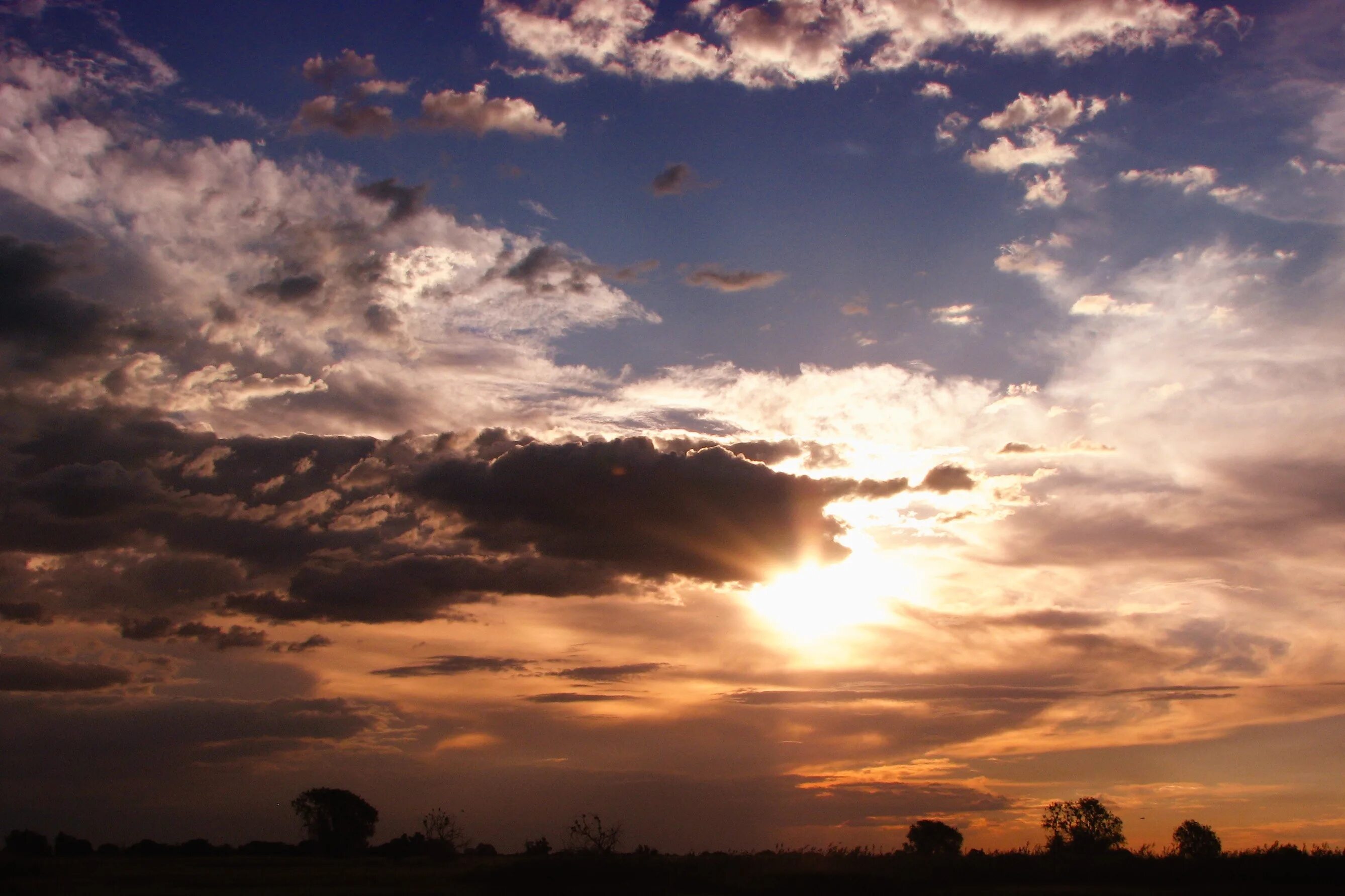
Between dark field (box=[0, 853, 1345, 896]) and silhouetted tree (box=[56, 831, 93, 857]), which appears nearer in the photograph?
dark field (box=[0, 853, 1345, 896])

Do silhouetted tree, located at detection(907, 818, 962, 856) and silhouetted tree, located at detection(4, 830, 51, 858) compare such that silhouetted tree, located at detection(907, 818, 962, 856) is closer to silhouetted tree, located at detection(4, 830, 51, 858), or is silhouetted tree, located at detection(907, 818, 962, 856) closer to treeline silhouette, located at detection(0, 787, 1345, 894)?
treeline silhouette, located at detection(0, 787, 1345, 894)

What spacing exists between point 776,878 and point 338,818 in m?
68.4

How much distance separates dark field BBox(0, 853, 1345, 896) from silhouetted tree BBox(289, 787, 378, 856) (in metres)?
48.4

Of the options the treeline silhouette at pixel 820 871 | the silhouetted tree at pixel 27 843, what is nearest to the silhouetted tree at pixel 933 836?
the treeline silhouette at pixel 820 871

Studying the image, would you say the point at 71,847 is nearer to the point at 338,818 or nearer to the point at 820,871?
the point at 338,818

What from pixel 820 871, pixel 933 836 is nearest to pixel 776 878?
pixel 820 871

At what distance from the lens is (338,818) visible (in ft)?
288

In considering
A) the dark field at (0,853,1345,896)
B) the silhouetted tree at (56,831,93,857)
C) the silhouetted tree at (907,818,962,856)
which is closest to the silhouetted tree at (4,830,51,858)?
the silhouetted tree at (56,831,93,857)

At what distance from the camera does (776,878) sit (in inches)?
1284

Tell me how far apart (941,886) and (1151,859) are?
325 inches

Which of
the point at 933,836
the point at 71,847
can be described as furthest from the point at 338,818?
the point at 933,836

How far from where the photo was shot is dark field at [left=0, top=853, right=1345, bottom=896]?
3147 centimetres

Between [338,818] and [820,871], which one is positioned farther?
[338,818]

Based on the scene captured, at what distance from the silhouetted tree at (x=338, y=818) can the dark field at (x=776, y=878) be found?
1906 inches
